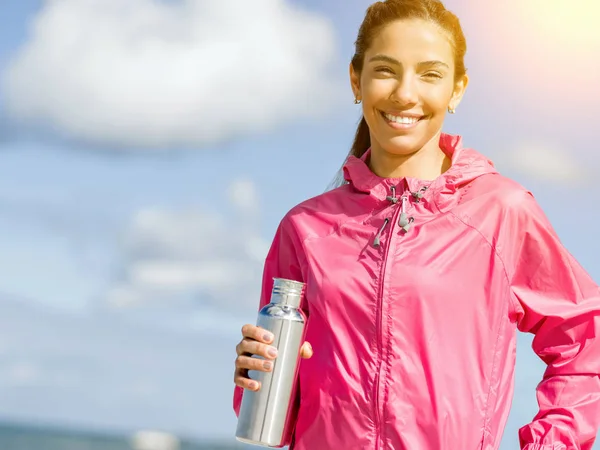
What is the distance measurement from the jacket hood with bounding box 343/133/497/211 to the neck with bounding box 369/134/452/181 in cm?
4

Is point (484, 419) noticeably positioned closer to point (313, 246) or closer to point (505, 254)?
point (505, 254)

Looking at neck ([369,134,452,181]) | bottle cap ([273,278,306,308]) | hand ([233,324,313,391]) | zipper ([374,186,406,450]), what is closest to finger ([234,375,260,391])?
hand ([233,324,313,391])

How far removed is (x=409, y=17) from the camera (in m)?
3.41

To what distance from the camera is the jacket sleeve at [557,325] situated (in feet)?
10.4

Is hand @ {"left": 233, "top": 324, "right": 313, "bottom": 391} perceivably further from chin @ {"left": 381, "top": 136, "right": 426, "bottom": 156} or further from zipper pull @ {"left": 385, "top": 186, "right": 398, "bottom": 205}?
chin @ {"left": 381, "top": 136, "right": 426, "bottom": 156}

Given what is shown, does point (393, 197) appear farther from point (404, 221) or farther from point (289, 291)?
point (289, 291)

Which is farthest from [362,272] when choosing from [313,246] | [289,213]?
[289,213]

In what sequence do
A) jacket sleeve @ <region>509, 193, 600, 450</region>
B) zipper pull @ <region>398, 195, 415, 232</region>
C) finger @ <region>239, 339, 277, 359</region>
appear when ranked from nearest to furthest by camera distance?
finger @ <region>239, 339, 277, 359</region> < jacket sleeve @ <region>509, 193, 600, 450</region> < zipper pull @ <region>398, 195, 415, 232</region>

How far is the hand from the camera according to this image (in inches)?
120

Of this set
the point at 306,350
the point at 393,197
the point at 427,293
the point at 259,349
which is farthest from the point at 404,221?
the point at 259,349

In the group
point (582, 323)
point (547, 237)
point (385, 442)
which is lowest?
point (385, 442)

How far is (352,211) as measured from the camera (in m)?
3.50

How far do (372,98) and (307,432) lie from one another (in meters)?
1.05

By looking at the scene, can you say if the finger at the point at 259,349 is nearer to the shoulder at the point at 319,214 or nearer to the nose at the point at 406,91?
the shoulder at the point at 319,214
